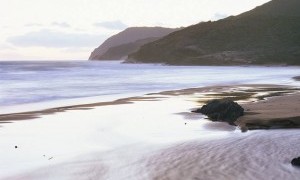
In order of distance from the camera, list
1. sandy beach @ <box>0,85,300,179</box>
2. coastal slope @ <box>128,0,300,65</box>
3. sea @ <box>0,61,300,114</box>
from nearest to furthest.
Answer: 1. sandy beach @ <box>0,85,300,179</box>
2. sea @ <box>0,61,300,114</box>
3. coastal slope @ <box>128,0,300,65</box>

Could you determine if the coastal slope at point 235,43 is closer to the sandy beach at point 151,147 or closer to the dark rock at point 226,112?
the dark rock at point 226,112

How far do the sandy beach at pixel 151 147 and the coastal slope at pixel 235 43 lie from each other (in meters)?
118

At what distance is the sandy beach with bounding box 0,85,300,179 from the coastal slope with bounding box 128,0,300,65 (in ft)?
387

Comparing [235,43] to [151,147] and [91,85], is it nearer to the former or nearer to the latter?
[91,85]

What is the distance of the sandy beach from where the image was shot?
317 inches

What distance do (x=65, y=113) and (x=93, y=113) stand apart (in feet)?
3.85

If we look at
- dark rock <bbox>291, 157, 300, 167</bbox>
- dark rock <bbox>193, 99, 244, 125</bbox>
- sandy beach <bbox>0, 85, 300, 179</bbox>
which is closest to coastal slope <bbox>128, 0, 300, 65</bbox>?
dark rock <bbox>193, 99, 244, 125</bbox>

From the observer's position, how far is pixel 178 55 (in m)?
163

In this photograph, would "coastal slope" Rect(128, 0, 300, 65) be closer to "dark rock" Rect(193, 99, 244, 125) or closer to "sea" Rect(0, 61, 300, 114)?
"sea" Rect(0, 61, 300, 114)

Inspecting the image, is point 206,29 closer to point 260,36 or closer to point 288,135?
point 260,36

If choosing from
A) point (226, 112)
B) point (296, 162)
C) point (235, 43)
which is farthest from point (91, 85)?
point (235, 43)

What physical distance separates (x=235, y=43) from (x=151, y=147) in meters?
155

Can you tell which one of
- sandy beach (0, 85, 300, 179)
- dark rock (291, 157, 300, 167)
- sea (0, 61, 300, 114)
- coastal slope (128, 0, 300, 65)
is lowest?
sea (0, 61, 300, 114)

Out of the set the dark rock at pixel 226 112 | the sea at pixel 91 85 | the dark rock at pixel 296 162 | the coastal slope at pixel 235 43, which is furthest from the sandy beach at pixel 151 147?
the coastal slope at pixel 235 43
